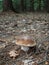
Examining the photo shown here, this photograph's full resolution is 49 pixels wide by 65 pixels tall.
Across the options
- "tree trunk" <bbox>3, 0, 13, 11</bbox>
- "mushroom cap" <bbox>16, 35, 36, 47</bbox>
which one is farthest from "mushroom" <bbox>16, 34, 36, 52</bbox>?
"tree trunk" <bbox>3, 0, 13, 11</bbox>

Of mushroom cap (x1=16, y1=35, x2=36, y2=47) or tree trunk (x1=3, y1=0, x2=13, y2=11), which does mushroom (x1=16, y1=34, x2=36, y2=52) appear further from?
tree trunk (x1=3, y1=0, x2=13, y2=11)

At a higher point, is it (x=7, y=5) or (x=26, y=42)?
(x=26, y=42)

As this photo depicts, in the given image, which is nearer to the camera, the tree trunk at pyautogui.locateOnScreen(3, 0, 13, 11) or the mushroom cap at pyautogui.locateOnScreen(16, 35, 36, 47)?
the mushroom cap at pyautogui.locateOnScreen(16, 35, 36, 47)

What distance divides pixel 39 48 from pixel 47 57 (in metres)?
0.40

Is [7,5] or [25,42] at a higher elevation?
[25,42]

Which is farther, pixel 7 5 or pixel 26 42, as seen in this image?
pixel 7 5

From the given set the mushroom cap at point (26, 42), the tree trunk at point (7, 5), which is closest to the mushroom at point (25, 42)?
the mushroom cap at point (26, 42)

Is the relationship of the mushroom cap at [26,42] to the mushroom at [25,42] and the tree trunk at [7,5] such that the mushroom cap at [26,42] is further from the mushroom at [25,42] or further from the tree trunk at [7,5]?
the tree trunk at [7,5]

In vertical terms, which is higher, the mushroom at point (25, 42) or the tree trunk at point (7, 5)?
the mushroom at point (25, 42)

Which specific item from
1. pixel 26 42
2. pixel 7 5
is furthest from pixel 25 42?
pixel 7 5

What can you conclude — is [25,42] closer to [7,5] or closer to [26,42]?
[26,42]

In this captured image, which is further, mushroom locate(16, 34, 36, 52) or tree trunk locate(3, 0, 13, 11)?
tree trunk locate(3, 0, 13, 11)

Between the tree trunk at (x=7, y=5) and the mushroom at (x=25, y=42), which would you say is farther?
the tree trunk at (x=7, y=5)

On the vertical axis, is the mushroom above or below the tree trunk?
above
